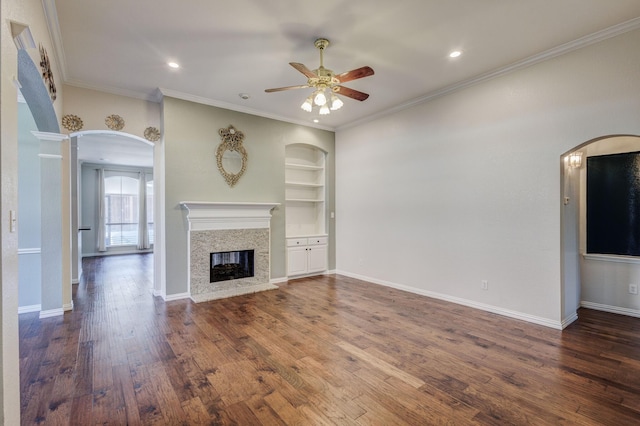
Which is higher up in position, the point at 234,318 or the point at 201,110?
the point at 201,110

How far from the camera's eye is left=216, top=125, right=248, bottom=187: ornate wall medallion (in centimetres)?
515

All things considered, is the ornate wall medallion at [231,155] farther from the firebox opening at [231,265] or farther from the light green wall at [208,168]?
the firebox opening at [231,265]

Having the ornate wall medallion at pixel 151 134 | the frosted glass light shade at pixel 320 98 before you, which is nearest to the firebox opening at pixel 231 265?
the ornate wall medallion at pixel 151 134

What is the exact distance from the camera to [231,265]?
537 cm

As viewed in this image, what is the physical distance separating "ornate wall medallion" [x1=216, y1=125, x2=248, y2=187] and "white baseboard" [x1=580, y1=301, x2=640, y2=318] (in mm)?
5597

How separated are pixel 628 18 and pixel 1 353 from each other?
5.25 meters

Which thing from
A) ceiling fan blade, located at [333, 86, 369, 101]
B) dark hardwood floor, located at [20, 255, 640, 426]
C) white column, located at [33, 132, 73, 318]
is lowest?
dark hardwood floor, located at [20, 255, 640, 426]

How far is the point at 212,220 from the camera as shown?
5.00 metres

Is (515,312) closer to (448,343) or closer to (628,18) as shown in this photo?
(448,343)

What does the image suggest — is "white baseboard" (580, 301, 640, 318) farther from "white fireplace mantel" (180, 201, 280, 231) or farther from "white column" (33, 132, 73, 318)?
"white column" (33, 132, 73, 318)

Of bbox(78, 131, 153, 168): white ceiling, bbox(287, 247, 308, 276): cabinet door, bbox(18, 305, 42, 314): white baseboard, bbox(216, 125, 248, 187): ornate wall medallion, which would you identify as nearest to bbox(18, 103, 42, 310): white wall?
bbox(18, 305, 42, 314): white baseboard

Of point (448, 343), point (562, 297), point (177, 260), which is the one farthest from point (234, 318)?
point (562, 297)

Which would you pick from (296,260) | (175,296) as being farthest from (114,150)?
(296,260)

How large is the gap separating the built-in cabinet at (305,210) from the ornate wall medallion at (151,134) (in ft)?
7.86
